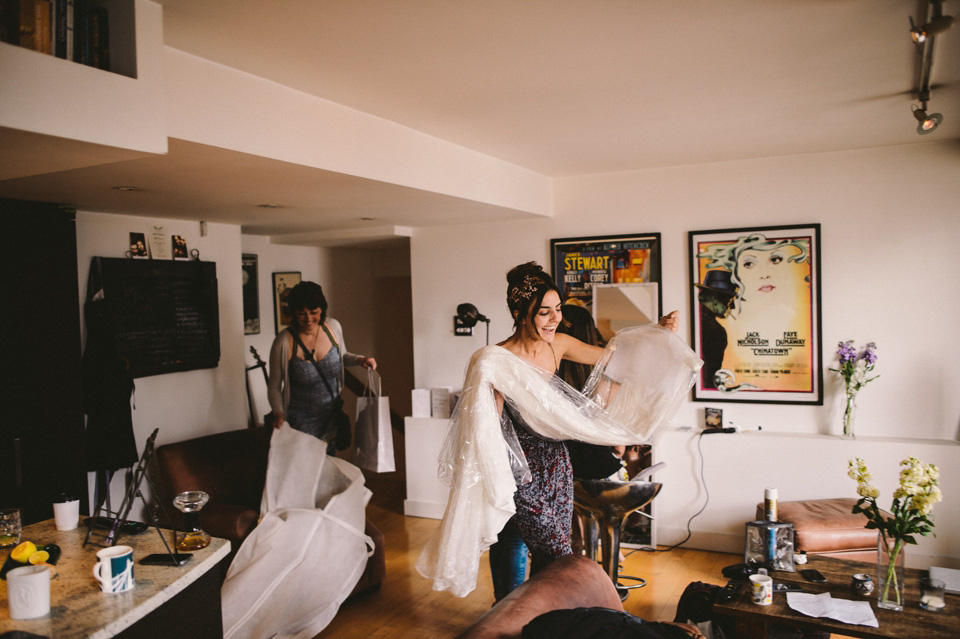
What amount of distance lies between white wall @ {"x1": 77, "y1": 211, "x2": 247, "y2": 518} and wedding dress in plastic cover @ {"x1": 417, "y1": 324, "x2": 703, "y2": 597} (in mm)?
2362

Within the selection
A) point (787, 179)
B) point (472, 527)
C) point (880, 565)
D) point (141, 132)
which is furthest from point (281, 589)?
point (787, 179)

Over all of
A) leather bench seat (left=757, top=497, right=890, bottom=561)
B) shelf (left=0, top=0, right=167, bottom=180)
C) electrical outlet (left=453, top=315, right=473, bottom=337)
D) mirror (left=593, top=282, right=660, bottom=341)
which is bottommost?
leather bench seat (left=757, top=497, right=890, bottom=561)

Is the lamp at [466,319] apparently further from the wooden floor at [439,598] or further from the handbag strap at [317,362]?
the wooden floor at [439,598]

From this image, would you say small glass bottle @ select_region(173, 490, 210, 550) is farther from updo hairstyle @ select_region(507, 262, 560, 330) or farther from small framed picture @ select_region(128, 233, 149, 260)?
small framed picture @ select_region(128, 233, 149, 260)

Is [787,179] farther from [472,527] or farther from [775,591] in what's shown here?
[472,527]

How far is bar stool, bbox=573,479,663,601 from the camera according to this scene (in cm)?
329

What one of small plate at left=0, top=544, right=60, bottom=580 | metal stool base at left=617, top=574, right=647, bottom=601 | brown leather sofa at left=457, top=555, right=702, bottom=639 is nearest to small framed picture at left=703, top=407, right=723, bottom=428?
metal stool base at left=617, top=574, right=647, bottom=601

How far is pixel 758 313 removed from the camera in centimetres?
425

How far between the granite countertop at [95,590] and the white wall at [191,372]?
181 centimetres

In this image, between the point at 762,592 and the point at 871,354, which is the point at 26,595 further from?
the point at 871,354

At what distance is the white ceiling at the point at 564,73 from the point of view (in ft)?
6.35

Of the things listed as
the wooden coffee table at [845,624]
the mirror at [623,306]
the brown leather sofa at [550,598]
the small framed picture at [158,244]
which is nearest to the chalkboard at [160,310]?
the small framed picture at [158,244]

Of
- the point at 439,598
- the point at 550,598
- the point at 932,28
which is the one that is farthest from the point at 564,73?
the point at 439,598

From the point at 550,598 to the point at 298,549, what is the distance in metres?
1.78
